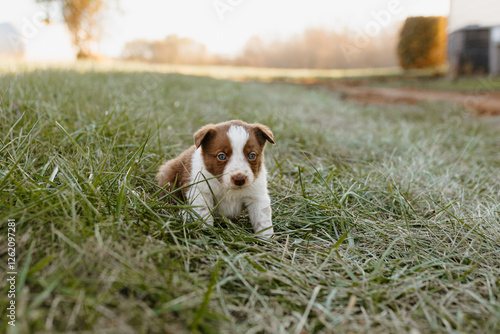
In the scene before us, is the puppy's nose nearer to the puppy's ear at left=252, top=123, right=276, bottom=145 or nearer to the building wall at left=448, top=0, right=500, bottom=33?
the puppy's ear at left=252, top=123, right=276, bottom=145

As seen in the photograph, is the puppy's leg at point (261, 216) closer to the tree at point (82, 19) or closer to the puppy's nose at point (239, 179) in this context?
the puppy's nose at point (239, 179)

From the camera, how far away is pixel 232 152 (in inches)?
101

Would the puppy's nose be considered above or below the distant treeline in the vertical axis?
below

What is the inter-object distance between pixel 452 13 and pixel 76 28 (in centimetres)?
2045

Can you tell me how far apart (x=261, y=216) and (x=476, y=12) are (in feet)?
60.7

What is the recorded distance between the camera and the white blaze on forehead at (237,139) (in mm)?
2547

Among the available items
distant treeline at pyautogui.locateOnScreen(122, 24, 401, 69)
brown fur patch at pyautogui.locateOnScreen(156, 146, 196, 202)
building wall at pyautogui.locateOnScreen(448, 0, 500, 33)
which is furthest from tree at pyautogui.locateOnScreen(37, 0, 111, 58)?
brown fur patch at pyautogui.locateOnScreen(156, 146, 196, 202)

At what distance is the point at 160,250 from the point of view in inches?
73.9

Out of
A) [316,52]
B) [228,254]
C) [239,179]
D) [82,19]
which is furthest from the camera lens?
[316,52]

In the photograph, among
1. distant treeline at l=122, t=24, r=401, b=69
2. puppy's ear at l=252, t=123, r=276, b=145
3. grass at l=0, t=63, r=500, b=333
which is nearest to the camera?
grass at l=0, t=63, r=500, b=333

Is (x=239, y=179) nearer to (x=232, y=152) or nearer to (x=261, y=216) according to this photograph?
(x=232, y=152)

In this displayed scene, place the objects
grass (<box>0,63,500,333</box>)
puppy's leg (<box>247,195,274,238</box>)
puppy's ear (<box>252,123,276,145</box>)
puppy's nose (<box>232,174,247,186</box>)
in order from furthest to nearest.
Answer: puppy's ear (<box>252,123,276,145</box>)
puppy's leg (<box>247,195,274,238</box>)
puppy's nose (<box>232,174,247,186</box>)
grass (<box>0,63,500,333</box>)

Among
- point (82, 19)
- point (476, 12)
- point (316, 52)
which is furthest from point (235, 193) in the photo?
point (316, 52)

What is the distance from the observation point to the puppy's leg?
8.34ft
